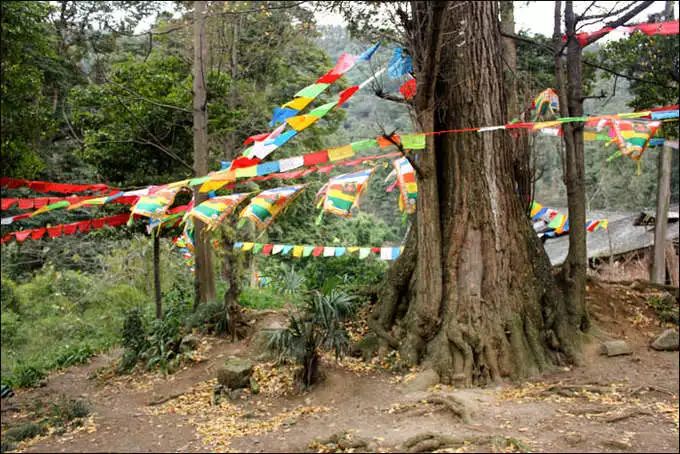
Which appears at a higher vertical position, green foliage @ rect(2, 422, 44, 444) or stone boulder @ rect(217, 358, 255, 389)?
stone boulder @ rect(217, 358, 255, 389)

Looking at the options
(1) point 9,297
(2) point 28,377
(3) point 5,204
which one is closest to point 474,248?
(3) point 5,204

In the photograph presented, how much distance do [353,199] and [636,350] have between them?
4600mm

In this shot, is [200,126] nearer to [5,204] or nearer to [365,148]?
[5,204]

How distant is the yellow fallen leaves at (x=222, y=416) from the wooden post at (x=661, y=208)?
9.46m

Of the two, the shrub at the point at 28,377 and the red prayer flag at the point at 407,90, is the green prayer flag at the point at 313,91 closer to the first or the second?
the red prayer flag at the point at 407,90

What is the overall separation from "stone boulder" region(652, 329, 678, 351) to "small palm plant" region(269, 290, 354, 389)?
13.1 ft

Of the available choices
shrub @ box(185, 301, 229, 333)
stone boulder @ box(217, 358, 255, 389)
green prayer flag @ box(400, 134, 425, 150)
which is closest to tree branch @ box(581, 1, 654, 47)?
A: green prayer flag @ box(400, 134, 425, 150)

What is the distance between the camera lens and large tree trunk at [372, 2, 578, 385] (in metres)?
6.52

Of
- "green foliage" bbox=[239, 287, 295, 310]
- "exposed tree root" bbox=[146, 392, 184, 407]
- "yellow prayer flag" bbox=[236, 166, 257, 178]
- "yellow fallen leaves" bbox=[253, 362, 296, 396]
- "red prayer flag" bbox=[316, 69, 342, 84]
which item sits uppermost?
"red prayer flag" bbox=[316, 69, 342, 84]

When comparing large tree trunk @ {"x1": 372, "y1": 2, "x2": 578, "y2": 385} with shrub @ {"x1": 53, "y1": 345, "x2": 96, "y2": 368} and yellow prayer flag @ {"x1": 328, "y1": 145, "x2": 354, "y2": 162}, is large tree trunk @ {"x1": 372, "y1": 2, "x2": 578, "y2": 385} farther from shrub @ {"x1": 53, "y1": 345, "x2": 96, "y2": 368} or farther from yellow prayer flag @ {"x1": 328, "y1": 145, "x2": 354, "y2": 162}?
shrub @ {"x1": 53, "y1": 345, "x2": 96, "y2": 368}

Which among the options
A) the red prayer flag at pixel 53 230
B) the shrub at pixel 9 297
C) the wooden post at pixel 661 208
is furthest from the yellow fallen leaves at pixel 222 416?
the shrub at pixel 9 297

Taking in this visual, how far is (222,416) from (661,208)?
1033cm

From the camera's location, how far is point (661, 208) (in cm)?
1185

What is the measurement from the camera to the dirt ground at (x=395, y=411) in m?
4.56
